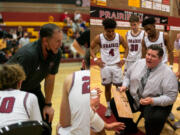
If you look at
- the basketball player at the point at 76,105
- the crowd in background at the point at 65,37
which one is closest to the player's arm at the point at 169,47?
the basketball player at the point at 76,105

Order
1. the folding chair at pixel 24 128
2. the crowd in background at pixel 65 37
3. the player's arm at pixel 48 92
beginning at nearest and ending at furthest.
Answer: the folding chair at pixel 24 128 → the player's arm at pixel 48 92 → the crowd in background at pixel 65 37

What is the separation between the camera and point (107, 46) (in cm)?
47

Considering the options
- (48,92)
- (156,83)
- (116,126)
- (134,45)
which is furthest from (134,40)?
(48,92)

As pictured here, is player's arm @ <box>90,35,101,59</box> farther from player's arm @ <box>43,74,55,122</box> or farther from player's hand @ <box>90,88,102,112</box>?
player's arm @ <box>43,74,55,122</box>

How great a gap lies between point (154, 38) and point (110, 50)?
0.34 ft

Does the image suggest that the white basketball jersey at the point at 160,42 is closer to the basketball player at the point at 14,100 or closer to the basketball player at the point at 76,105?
the basketball player at the point at 76,105

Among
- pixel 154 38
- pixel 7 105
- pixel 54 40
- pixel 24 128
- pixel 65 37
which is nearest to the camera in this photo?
pixel 154 38

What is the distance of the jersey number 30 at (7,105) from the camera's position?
75 cm

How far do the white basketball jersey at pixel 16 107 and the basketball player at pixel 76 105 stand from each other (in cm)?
16

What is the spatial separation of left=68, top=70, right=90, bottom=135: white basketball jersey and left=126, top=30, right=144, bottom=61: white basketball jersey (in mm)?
181

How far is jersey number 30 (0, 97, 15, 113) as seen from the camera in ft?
2.46

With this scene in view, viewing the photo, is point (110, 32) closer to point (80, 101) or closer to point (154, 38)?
point (154, 38)

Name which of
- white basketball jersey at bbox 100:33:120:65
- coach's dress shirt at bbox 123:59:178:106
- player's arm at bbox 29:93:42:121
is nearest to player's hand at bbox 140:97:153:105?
coach's dress shirt at bbox 123:59:178:106

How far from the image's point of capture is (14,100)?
2.55 ft
